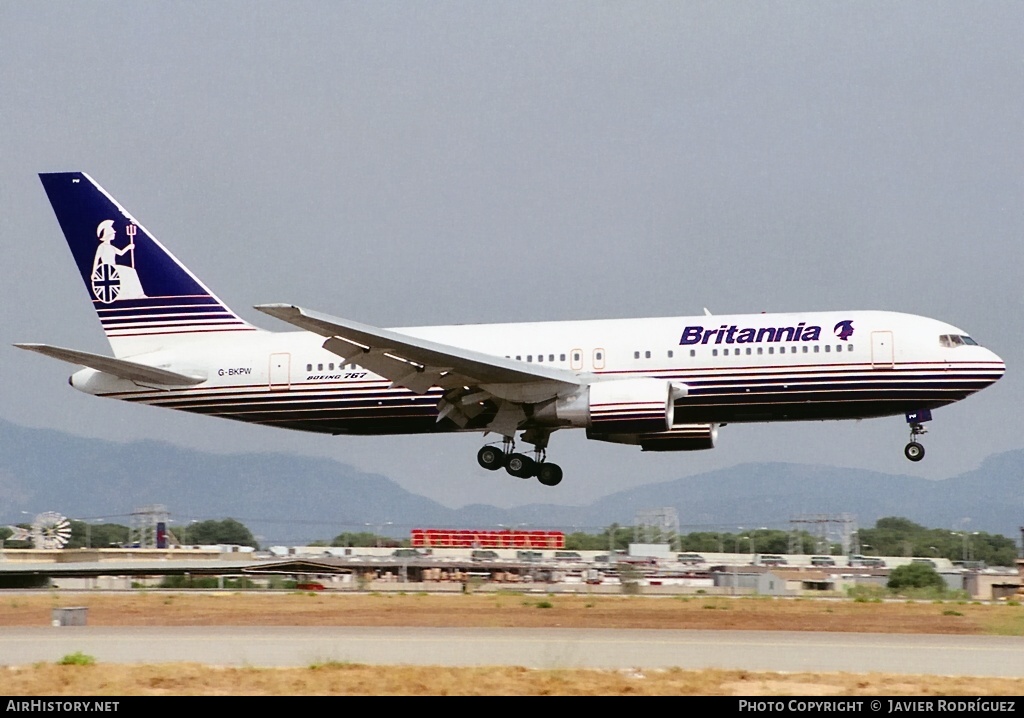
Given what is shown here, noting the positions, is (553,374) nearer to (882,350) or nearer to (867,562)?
(882,350)

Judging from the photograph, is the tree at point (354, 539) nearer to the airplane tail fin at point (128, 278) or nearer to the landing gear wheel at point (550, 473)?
the airplane tail fin at point (128, 278)

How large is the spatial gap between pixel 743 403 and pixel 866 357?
347cm

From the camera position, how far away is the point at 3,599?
47.5 m

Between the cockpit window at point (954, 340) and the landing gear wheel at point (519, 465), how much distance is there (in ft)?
39.9

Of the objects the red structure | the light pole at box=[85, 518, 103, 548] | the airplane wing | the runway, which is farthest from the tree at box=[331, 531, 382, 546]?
the runway

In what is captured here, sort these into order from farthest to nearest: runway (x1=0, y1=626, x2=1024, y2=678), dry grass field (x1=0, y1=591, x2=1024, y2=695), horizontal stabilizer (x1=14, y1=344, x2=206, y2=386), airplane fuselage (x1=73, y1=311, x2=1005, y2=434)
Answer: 1. horizontal stabilizer (x1=14, y1=344, x2=206, y2=386)
2. airplane fuselage (x1=73, y1=311, x2=1005, y2=434)
3. runway (x1=0, y1=626, x2=1024, y2=678)
4. dry grass field (x1=0, y1=591, x2=1024, y2=695)

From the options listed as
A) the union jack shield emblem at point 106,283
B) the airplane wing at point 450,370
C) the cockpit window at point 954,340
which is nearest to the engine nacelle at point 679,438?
the airplane wing at point 450,370

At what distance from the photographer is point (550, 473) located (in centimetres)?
3966

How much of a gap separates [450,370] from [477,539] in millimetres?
49108

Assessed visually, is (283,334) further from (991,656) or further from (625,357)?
(991,656)

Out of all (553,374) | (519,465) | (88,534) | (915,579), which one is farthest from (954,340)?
(88,534)

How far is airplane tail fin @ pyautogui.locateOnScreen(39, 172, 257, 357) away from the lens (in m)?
42.5

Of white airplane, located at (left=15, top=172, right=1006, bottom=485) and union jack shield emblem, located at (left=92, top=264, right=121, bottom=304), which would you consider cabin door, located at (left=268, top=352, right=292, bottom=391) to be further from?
union jack shield emblem, located at (left=92, top=264, right=121, bottom=304)

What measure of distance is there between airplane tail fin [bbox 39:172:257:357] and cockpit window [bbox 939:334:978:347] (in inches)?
817
